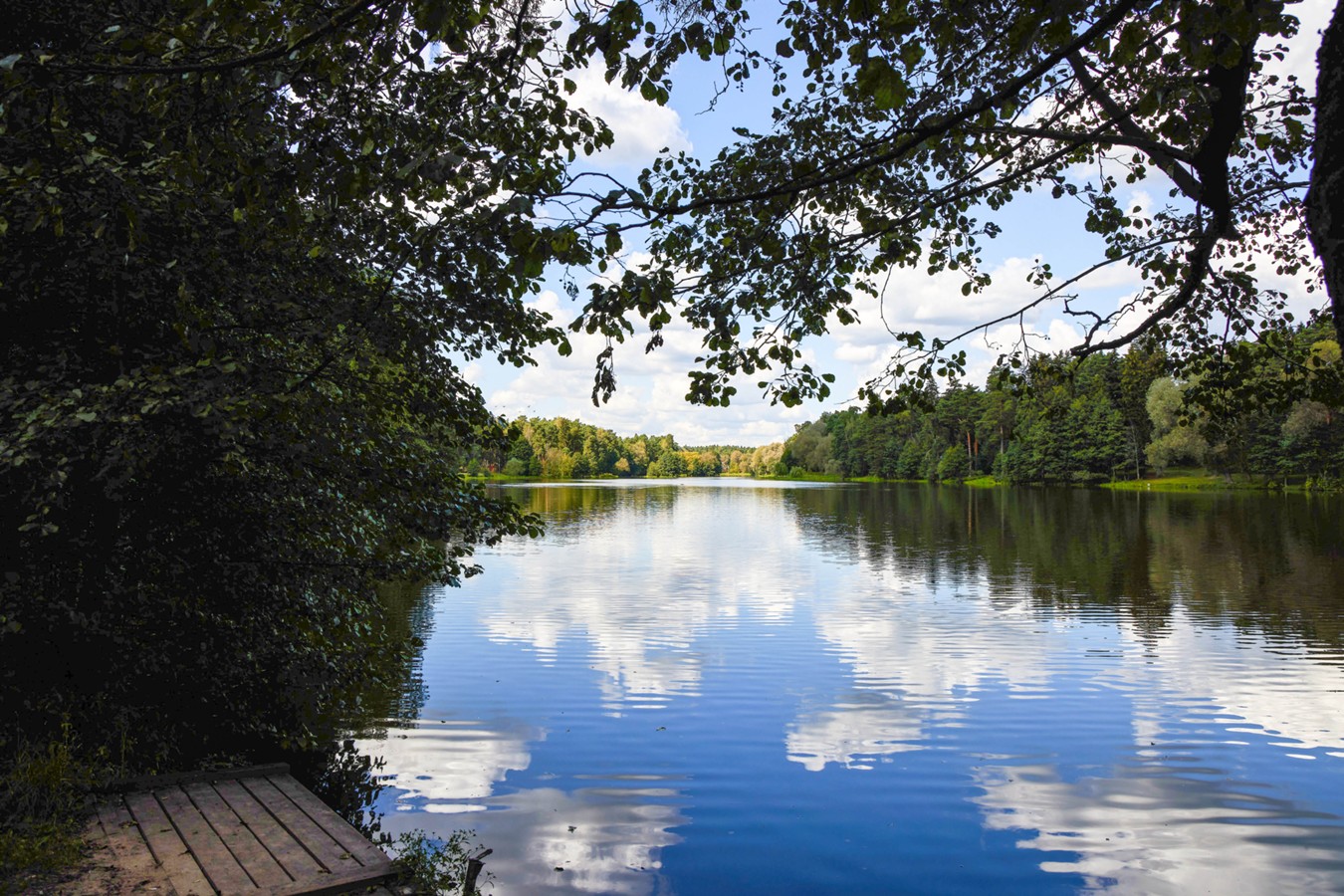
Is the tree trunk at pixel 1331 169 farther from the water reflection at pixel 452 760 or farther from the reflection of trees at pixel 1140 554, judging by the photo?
the reflection of trees at pixel 1140 554

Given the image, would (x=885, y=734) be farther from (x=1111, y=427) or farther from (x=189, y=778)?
(x=1111, y=427)

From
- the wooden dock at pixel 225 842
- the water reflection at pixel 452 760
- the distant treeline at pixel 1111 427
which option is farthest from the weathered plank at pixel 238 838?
the distant treeline at pixel 1111 427

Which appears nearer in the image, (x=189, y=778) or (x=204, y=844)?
(x=204, y=844)

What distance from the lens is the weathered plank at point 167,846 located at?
6.20 m

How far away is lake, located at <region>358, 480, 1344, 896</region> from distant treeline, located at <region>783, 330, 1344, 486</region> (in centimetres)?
443

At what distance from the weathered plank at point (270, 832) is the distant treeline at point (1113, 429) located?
7.75 metres

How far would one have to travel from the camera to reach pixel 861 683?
50.0 ft

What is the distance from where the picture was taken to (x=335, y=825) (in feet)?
24.4

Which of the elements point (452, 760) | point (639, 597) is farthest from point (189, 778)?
point (639, 597)

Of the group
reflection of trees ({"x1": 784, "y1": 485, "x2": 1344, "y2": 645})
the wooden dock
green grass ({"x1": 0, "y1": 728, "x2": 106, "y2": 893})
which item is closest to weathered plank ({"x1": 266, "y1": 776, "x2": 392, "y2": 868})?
the wooden dock

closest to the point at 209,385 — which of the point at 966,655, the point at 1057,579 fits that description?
the point at 966,655

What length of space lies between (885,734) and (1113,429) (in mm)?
94729

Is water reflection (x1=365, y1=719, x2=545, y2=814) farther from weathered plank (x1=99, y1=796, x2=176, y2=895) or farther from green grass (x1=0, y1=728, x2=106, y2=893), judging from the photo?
green grass (x1=0, y1=728, x2=106, y2=893)

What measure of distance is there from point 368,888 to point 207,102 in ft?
18.6
